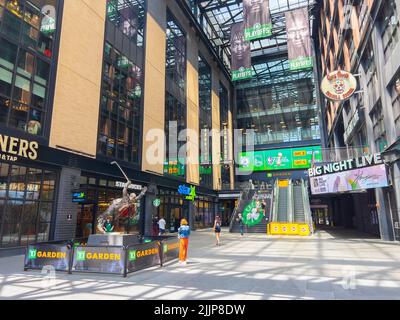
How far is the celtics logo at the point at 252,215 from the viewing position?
30.1 metres

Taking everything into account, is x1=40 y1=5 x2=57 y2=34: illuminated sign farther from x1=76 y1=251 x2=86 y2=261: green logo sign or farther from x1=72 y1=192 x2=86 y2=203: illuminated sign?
x1=76 y1=251 x2=86 y2=261: green logo sign

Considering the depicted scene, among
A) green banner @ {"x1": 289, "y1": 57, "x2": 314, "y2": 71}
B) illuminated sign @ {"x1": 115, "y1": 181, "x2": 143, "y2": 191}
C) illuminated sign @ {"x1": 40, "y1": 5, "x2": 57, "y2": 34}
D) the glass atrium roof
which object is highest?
the glass atrium roof

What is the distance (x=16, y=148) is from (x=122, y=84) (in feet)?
34.7

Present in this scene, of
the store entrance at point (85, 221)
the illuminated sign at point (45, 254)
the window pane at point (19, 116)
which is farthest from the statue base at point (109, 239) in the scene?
the window pane at point (19, 116)

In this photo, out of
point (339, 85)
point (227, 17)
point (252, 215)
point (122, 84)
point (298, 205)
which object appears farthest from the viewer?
point (227, 17)

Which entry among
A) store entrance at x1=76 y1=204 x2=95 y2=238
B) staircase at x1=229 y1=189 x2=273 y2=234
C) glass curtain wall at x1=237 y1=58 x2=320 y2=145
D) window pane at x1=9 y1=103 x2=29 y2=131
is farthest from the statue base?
glass curtain wall at x1=237 y1=58 x2=320 y2=145

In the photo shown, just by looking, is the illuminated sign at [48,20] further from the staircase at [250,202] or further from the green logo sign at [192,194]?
the staircase at [250,202]

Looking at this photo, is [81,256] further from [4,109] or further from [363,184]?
[363,184]

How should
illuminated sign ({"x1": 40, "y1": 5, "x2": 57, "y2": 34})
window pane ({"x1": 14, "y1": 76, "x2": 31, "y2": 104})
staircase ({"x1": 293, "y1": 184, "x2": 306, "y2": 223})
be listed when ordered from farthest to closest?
staircase ({"x1": 293, "y1": 184, "x2": 306, "y2": 223}) → illuminated sign ({"x1": 40, "y1": 5, "x2": 57, "y2": 34}) → window pane ({"x1": 14, "y1": 76, "x2": 31, "y2": 104})

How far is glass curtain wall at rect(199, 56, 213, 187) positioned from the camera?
37.4m

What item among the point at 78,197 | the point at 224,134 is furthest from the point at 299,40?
the point at 78,197

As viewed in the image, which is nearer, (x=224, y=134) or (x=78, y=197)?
(x=78, y=197)

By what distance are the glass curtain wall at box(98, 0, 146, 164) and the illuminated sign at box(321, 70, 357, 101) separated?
48.6 feet

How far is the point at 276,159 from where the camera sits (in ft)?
172
